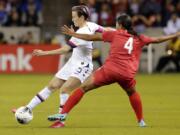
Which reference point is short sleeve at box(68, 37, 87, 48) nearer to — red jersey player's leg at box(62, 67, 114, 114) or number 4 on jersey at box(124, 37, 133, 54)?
red jersey player's leg at box(62, 67, 114, 114)

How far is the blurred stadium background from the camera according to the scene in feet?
58.9

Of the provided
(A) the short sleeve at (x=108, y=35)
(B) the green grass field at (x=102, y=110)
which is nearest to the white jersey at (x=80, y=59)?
(A) the short sleeve at (x=108, y=35)

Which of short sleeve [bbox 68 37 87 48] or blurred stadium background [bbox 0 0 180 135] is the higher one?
short sleeve [bbox 68 37 87 48]

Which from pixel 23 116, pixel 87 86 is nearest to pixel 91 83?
pixel 87 86

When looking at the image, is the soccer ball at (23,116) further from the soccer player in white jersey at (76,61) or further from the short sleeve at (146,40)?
the short sleeve at (146,40)

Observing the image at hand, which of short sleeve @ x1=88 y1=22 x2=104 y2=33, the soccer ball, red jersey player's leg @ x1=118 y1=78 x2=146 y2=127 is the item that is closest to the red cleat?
the soccer ball

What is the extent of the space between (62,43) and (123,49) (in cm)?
1593

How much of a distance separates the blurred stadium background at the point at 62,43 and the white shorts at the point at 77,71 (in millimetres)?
2959

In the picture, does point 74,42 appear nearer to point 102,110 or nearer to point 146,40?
point 146,40

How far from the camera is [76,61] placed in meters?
12.5

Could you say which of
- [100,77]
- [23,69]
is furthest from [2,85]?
[100,77]

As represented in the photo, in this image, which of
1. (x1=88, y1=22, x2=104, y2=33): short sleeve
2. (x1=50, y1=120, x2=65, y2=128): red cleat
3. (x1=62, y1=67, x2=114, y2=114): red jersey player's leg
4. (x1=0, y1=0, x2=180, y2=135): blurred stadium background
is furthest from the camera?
(x1=0, y1=0, x2=180, y2=135): blurred stadium background

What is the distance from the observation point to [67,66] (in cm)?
1270

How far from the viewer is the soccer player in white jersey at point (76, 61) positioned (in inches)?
484
